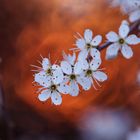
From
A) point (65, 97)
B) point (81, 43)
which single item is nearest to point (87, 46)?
point (81, 43)

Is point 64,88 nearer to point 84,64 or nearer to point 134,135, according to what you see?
point 84,64

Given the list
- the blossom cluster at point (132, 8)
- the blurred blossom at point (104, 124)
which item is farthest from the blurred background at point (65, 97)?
the blossom cluster at point (132, 8)

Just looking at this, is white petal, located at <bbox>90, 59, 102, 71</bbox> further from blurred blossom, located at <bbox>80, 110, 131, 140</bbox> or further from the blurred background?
blurred blossom, located at <bbox>80, 110, 131, 140</bbox>

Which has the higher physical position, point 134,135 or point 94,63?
point 134,135

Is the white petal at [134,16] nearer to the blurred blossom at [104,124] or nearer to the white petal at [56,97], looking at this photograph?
the white petal at [56,97]

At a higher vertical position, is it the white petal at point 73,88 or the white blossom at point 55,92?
the white blossom at point 55,92

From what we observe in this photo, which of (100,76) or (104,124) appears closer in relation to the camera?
(100,76)
